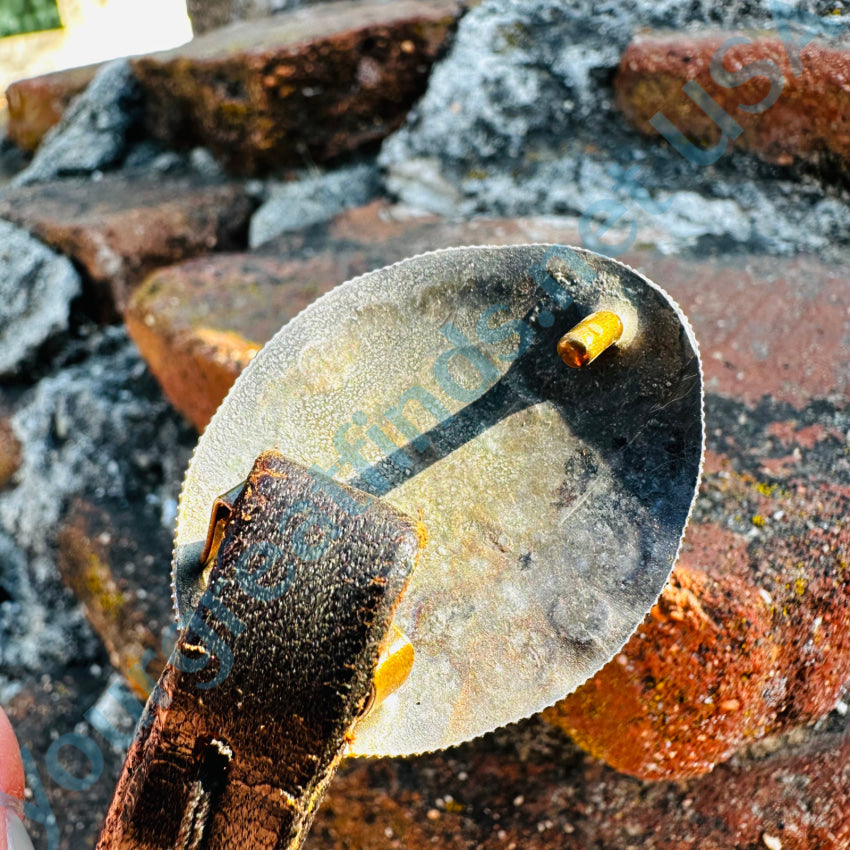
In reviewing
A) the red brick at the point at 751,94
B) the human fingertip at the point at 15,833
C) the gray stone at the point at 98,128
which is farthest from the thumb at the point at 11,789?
the gray stone at the point at 98,128

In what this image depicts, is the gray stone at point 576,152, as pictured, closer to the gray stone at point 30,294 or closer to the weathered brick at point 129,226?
the weathered brick at point 129,226

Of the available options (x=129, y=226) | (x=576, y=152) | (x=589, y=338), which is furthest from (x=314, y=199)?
(x=589, y=338)

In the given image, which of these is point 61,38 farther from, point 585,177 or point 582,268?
point 582,268

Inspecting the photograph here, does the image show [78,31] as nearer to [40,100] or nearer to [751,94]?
[40,100]

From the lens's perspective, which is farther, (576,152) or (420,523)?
(576,152)

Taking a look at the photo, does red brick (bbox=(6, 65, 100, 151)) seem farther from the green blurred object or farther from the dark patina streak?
the green blurred object

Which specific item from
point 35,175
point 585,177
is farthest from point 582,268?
point 35,175

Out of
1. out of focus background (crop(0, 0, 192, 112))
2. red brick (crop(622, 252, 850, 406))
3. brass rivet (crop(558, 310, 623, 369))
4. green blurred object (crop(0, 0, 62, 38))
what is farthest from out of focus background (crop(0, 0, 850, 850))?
green blurred object (crop(0, 0, 62, 38))
